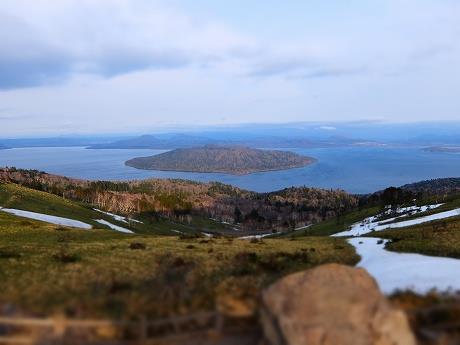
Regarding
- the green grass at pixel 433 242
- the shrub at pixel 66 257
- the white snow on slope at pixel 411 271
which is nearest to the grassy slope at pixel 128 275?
the shrub at pixel 66 257

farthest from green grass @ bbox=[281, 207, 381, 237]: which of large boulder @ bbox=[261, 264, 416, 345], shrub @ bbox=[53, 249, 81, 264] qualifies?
large boulder @ bbox=[261, 264, 416, 345]

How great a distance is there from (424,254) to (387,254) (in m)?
2.96

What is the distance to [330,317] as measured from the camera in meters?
12.5

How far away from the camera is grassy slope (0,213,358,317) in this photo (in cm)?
1463

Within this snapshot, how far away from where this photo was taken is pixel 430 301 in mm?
14469

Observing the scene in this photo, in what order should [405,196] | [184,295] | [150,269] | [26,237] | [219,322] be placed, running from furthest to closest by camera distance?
[405,196], [26,237], [150,269], [184,295], [219,322]

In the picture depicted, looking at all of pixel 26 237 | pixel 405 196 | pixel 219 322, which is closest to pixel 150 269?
pixel 219 322

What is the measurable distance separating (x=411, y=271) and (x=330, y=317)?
16.7 metres

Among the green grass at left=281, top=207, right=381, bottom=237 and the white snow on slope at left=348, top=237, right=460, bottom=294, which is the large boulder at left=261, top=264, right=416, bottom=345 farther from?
the green grass at left=281, top=207, right=381, bottom=237

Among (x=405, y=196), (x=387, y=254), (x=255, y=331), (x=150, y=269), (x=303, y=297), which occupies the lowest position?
(x=405, y=196)

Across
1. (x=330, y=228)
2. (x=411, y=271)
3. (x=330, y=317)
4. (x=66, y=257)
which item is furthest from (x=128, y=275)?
(x=330, y=228)

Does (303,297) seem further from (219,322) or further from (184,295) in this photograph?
(184,295)

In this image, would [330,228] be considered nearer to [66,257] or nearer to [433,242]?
[433,242]

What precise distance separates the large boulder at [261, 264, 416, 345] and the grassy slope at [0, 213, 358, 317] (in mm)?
1950
